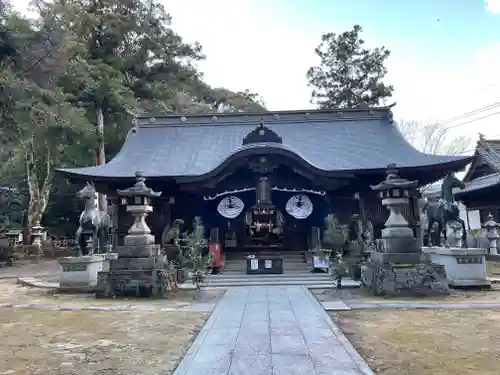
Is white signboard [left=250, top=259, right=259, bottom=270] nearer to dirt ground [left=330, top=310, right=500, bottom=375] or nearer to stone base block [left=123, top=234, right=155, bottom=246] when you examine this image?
stone base block [left=123, top=234, right=155, bottom=246]

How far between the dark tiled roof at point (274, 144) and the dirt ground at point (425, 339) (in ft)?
23.4

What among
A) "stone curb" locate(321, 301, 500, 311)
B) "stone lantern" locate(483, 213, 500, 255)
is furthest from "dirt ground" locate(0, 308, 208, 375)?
"stone lantern" locate(483, 213, 500, 255)

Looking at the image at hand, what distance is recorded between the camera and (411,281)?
8.75 metres

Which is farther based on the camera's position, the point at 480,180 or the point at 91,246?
the point at 480,180

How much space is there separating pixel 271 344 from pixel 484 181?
19.3 m

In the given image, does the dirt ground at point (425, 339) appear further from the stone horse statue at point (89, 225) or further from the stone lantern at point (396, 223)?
the stone horse statue at point (89, 225)

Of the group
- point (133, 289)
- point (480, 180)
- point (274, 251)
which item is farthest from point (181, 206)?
point (480, 180)

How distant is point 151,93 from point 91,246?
613 inches

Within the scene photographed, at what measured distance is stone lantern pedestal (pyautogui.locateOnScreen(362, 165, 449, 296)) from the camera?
8.75 metres

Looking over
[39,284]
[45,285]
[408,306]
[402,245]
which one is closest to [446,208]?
[402,245]

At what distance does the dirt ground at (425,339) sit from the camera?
4.13 m

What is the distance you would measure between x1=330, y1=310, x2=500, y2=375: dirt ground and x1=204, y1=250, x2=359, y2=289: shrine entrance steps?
12.3 ft

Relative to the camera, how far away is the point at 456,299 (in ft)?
27.3

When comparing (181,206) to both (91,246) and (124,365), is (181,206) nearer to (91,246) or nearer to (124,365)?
(91,246)
